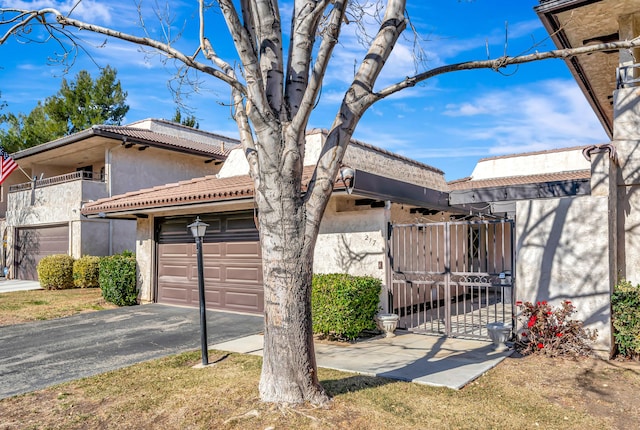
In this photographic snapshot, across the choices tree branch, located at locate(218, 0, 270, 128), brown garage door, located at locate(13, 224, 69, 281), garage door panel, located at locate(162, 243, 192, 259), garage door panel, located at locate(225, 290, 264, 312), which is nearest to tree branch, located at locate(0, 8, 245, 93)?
tree branch, located at locate(218, 0, 270, 128)

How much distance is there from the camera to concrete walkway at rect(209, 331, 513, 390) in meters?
6.26

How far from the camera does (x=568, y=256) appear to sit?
737 centimetres

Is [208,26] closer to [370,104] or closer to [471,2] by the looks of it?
[370,104]

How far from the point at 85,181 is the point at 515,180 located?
1797cm

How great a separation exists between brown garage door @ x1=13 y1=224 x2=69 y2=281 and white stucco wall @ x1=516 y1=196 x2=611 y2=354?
62.2 feet

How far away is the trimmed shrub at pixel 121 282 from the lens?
44.5ft

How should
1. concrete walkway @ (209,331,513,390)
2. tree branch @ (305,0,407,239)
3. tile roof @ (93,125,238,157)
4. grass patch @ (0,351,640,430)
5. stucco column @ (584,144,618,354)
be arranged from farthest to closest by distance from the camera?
tile roof @ (93,125,238,157), stucco column @ (584,144,618,354), concrete walkway @ (209,331,513,390), tree branch @ (305,0,407,239), grass patch @ (0,351,640,430)

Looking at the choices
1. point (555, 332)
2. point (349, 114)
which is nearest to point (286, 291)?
point (349, 114)

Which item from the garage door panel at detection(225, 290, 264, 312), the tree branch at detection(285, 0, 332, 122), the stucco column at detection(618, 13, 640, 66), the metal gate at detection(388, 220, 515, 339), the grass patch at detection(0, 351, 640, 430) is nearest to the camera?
the grass patch at detection(0, 351, 640, 430)

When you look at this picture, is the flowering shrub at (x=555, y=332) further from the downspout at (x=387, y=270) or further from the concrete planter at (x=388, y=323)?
the downspout at (x=387, y=270)

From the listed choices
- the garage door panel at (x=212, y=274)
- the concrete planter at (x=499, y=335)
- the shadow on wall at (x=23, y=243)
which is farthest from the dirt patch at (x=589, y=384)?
the shadow on wall at (x=23, y=243)

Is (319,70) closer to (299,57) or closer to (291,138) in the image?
(299,57)

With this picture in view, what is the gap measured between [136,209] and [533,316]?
10.3 metres

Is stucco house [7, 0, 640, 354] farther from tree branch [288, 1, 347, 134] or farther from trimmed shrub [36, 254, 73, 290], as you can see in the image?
trimmed shrub [36, 254, 73, 290]
